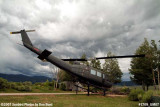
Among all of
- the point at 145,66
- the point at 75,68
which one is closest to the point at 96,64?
the point at 145,66

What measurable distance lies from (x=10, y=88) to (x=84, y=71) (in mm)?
16163

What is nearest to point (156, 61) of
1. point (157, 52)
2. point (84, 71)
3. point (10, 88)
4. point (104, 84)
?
point (157, 52)

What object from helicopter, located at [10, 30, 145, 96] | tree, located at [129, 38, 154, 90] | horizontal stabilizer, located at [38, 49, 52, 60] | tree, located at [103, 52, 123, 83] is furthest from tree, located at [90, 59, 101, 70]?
horizontal stabilizer, located at [38, 49, 52, 60]

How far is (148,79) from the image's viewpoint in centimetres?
3203

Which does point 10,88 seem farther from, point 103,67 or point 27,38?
point 103,67

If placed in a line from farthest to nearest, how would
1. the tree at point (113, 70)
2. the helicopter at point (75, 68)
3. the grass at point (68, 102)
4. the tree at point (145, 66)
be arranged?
the tree at point (113, 70)
the tree at point (145, 66)
the helicopter at point (75, 68)
the grass at point (68, 102)

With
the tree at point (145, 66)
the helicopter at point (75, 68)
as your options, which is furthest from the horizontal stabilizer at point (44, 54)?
the tree at point (145, 66)

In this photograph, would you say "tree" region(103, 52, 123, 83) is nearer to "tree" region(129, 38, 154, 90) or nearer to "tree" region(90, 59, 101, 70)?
"tree" region(90, 59, 101, 70)

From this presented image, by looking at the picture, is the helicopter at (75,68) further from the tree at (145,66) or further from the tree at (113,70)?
the tree at (113,70)

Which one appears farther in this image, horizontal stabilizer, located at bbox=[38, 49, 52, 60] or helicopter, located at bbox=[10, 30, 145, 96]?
helicopter, located at bbox=[10, 30, 145, 96]

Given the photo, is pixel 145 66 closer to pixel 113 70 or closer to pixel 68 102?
pixel 113 70

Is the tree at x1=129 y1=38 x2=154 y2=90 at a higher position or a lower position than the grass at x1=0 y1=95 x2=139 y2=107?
higher

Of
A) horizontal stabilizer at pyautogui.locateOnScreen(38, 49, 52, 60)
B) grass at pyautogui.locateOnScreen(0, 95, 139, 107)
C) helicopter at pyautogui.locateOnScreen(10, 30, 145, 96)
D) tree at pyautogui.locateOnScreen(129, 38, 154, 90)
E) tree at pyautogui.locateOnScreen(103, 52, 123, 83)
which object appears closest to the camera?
grass at pyautogui.locateOnScreen(0, 95, 139, 107)

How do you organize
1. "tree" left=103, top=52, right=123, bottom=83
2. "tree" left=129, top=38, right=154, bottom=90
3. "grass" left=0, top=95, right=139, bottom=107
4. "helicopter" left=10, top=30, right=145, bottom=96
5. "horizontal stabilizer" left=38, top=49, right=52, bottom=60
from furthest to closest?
"tree" left=103, top=52, right=123, bottom=83 → "tree" left=129, top=38, right=154, bottom=90 → "helicopter" left=10, top=30, right=145, bottom=96 → "horizontal stabilizer" left=38, top=49, right=52, bottom=60 → "grass" left=0, top=95, right=139, bottom=107
